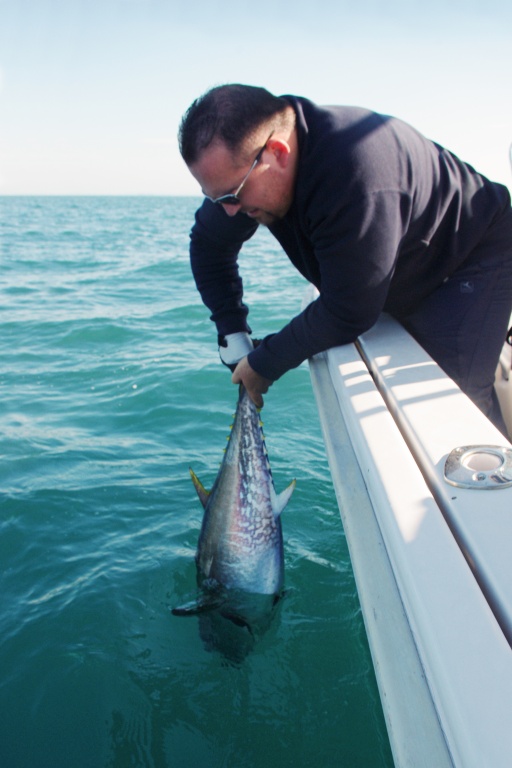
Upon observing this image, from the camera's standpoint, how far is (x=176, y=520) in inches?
143

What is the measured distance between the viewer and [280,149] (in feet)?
6.51

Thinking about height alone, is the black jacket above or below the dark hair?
below

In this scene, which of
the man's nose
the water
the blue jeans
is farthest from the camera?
the blue jeans

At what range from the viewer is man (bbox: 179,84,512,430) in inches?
76.6

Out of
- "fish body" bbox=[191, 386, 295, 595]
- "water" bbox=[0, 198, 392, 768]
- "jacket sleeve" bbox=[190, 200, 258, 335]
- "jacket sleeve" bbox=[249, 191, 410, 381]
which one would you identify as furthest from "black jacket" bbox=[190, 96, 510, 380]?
"water" bbox=[0, 198, 392, 768]

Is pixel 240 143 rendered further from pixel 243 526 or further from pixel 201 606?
pixel 201 606

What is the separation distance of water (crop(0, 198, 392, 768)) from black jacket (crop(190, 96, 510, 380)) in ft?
4.06

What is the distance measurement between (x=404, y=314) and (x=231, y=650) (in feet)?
5.32

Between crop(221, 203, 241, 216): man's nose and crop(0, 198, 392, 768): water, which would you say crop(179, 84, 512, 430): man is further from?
crop(0, 198, 392, 768): water

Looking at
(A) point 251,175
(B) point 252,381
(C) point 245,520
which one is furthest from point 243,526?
(A) point 251,175

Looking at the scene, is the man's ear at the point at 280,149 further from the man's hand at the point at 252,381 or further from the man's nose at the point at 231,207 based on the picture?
the man's hand at the point at 252,381

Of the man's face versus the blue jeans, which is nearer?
the man's face

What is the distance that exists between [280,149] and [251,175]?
125 millimetres

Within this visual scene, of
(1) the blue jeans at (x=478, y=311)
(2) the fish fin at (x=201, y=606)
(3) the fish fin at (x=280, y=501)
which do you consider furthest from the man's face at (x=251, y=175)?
(2) the fish fin at (x=201, y=606)
